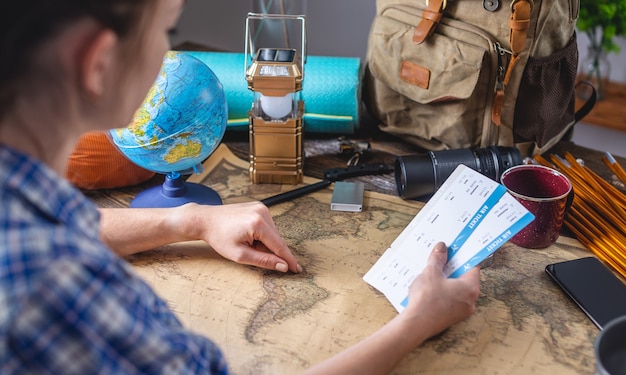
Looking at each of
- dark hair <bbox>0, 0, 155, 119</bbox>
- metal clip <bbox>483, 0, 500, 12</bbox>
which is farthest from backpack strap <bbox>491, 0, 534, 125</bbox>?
dark hair <bbox>0, 0, 155, 119</bbox>

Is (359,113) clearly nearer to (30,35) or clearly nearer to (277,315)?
(277,315)

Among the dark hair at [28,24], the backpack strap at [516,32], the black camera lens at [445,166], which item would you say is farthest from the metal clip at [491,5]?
the dark hair at [28,24]

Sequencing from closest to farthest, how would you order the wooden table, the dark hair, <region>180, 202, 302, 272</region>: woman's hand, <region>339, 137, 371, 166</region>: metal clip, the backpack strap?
the dark hair, the wooden table, <region>180, 202, 302, 272</region>: woman's hand, the backpack strap, <region>339, 137, 371, 166</region>: metal clip

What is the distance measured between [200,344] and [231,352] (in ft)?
0.55

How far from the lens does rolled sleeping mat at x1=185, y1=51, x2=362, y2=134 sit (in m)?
1.24

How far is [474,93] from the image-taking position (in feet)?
3.61

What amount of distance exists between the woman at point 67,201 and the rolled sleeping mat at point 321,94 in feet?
2.22

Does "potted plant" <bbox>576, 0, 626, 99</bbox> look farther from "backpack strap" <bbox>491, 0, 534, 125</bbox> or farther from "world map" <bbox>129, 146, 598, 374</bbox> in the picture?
"world map" <bbox>129, 146, 598, 374</bbox>

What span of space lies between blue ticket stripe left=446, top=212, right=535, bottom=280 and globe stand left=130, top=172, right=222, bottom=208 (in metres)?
0.41

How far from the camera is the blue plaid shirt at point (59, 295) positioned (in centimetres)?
42

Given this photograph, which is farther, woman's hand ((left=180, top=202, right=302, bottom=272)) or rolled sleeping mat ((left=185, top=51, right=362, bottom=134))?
rolled sleeping mat ((left=185, top=51, right=362, bottom=134))

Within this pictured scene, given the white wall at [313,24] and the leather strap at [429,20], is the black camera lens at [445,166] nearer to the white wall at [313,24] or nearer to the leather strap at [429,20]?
the leather strap at [429,20]

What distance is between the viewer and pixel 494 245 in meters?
0.79

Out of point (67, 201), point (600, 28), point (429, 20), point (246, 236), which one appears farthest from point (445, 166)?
point (600, 28)
